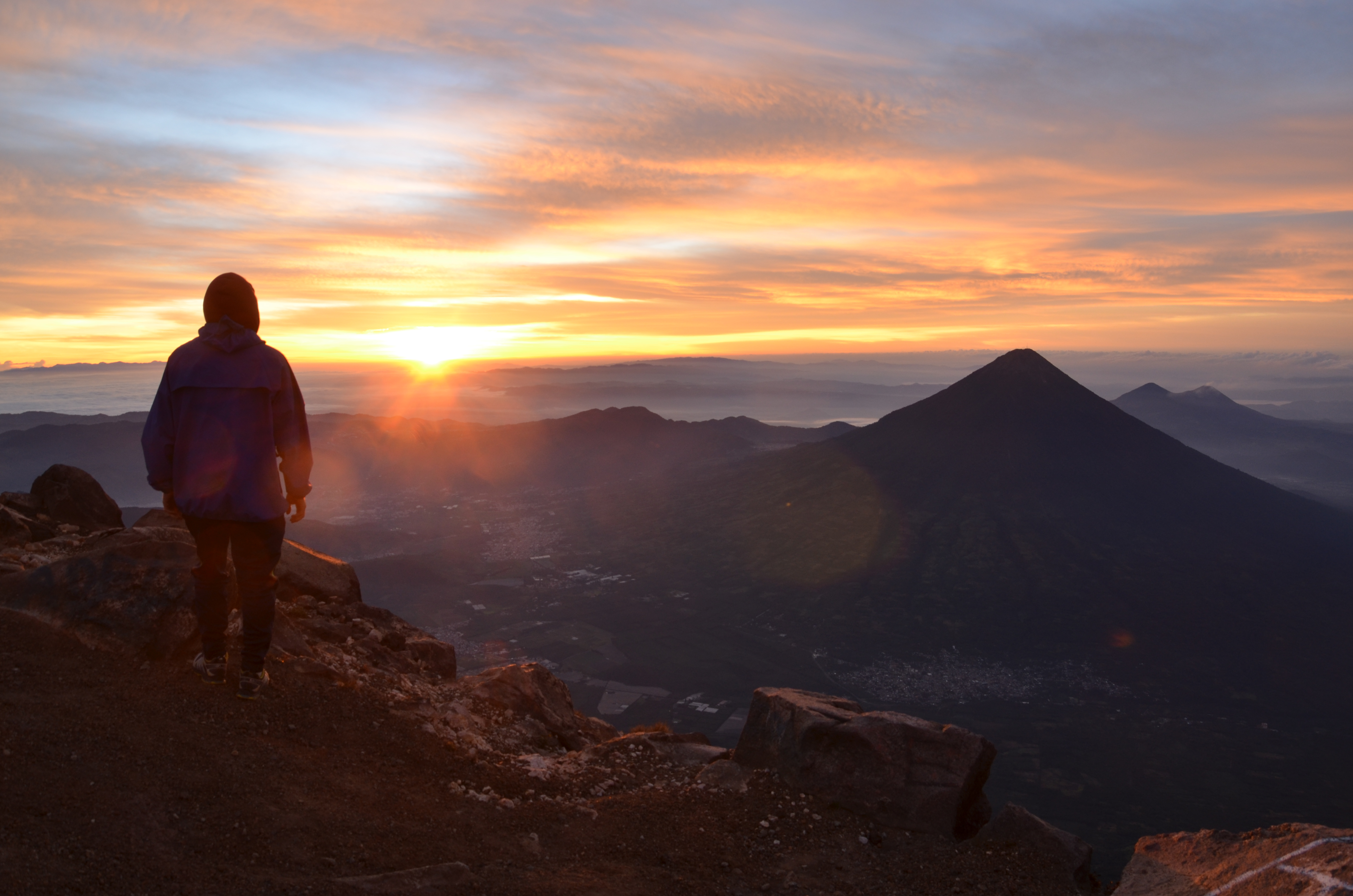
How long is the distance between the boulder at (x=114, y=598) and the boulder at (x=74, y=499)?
7.45m

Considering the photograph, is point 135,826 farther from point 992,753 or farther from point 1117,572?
point 1117,572

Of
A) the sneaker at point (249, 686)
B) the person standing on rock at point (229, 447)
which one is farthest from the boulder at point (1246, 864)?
the person standing on rock at point (229, 447)

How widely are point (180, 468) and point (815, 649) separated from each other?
76408 mm

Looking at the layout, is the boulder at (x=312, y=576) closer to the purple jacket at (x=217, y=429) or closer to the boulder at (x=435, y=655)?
the boulder at (x=435, y=655)

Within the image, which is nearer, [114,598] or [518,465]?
[114,598]

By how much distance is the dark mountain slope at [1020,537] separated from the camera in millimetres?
84312

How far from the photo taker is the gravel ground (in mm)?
5086

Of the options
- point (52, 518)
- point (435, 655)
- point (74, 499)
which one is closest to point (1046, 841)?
point (435, 655)

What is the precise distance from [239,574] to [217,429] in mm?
1311

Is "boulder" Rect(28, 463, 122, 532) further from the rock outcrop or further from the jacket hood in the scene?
the jacket hood

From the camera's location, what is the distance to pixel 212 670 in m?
7.08

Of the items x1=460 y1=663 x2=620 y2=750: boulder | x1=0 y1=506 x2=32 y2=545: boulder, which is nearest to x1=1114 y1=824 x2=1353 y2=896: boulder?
x1=460 y1=663 x2=620 y2=750: boulder

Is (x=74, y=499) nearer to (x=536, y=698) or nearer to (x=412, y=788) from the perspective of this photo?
(x=536, y=698)

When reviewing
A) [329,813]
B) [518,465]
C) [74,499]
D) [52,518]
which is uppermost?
[74,499]
